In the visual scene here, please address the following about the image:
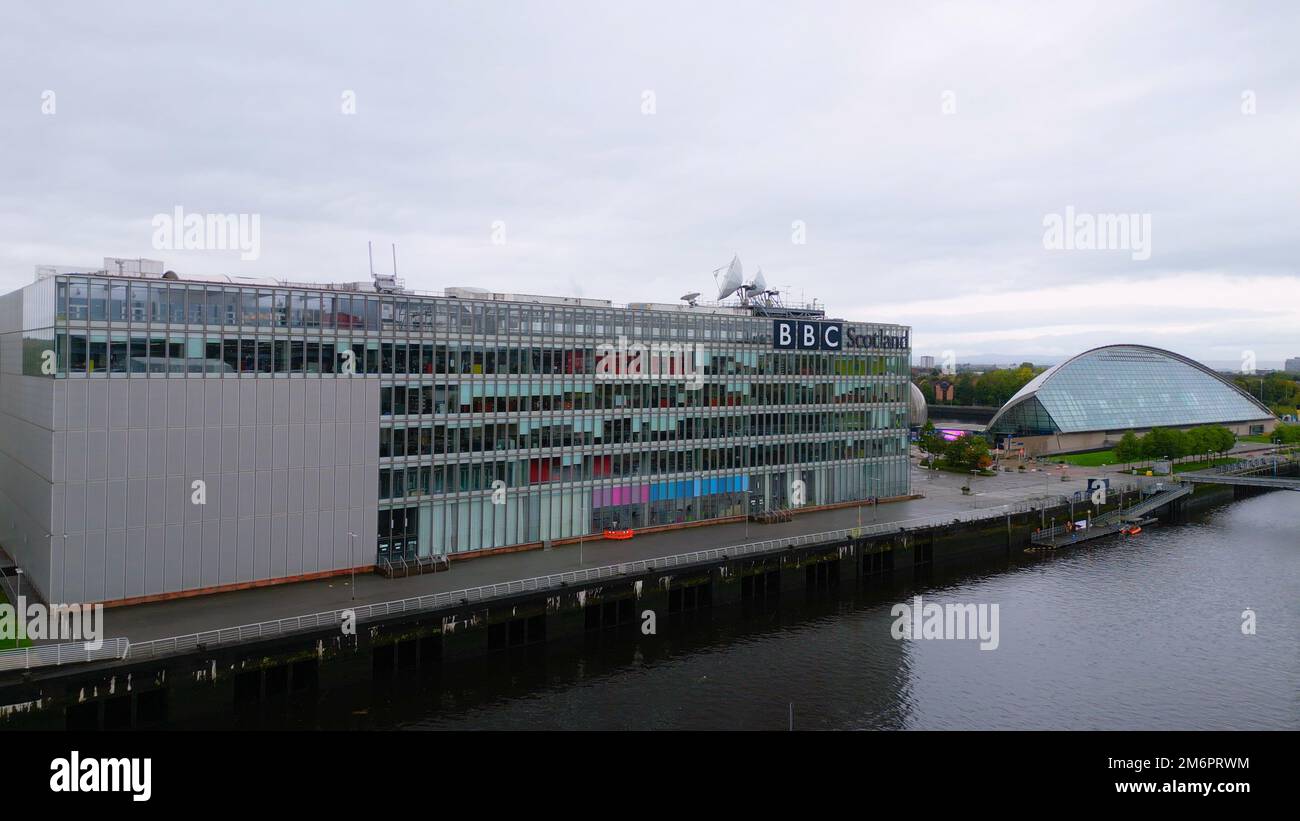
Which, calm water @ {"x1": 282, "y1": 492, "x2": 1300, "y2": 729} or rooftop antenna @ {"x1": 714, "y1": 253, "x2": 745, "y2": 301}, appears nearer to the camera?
calm water @ {"x1": 282, "y1": 492, "x2": 1300, "y2": 729}

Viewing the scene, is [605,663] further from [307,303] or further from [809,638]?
[307,303]

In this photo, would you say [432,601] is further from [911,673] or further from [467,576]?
[911,673]

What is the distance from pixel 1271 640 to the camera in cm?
4738

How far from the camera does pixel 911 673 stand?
43.2 metres

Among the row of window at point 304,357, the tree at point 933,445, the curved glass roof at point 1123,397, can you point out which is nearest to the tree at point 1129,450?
the curved glass roof at point 1123,397

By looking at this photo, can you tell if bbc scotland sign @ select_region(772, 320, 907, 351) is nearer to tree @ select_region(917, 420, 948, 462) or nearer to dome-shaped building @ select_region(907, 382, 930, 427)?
tree @ select_region(917, 420, 948, 462)

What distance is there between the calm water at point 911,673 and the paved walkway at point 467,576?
5663 mm

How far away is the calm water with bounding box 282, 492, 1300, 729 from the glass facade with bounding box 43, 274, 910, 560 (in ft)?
41.2

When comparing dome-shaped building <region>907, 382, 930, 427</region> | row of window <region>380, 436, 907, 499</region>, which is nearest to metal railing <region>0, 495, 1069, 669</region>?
row of window <region>380, 436, 907, 499</region>

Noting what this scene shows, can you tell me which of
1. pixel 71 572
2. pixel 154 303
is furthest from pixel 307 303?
pixel 71 572

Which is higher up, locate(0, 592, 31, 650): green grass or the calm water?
locate(0, 592, 31, 650): green grass

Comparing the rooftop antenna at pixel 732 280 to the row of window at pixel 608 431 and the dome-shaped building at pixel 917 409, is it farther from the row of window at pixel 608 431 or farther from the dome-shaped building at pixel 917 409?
the dome-shaped building at pixel 917 409

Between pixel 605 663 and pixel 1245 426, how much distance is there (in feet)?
505

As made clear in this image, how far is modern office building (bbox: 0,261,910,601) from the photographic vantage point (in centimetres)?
4150
